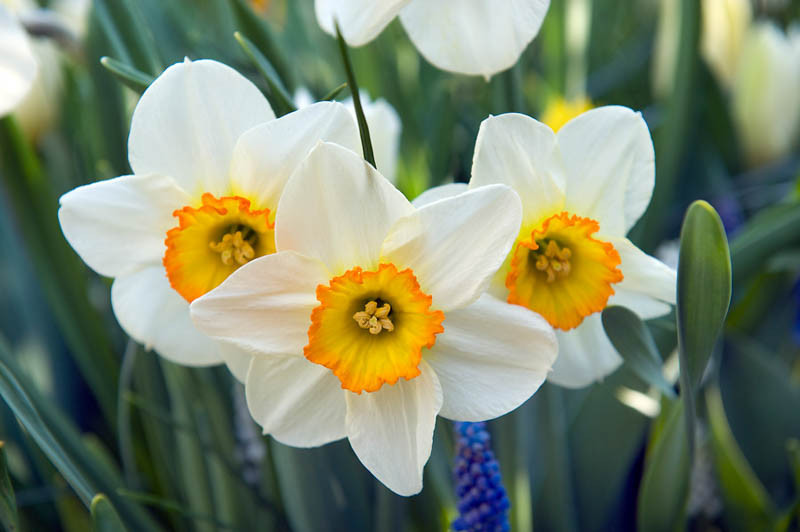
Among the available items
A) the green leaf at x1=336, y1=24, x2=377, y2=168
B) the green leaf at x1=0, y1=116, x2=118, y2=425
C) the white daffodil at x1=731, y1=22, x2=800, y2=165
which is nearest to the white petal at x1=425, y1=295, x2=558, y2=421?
the green leaf at x1=336, y1=24, x2=377, y2=168

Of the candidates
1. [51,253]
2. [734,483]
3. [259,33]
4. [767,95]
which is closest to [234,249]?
[259,33]

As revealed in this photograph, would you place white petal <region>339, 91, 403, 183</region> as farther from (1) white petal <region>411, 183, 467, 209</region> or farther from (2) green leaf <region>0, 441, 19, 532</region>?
(2) green leaf <region>0, 441, 19, 532</region>

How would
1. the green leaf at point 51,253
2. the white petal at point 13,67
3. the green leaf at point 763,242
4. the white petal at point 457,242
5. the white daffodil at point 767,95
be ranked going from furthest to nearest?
the white daffodil at point 767,95 < the green leaf at point 51,253 < the green leaf at point 763,242 < the white petal at point 13,67 < the white petal at point 457,242

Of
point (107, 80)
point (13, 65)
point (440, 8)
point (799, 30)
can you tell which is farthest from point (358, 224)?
point (799, 30)

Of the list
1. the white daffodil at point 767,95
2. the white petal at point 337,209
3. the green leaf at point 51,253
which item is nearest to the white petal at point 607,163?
the white petal at point 337,209

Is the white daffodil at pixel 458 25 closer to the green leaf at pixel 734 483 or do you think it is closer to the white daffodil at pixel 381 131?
the white daffodil at pixel 381 131

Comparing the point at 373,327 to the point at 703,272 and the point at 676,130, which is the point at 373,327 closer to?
the point at 703,272
